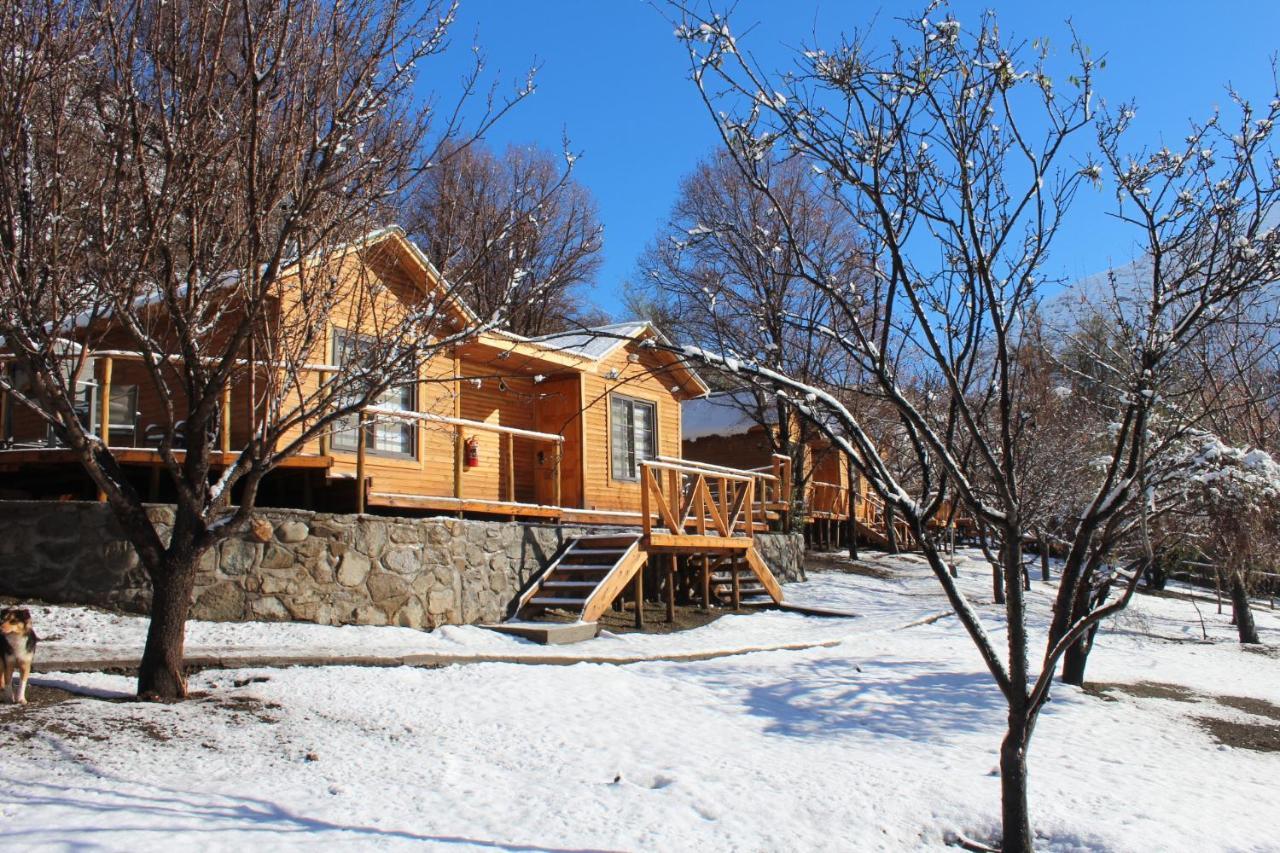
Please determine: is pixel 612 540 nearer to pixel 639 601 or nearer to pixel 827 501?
pixel 639 601

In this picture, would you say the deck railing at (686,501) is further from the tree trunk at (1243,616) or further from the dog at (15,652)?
the dog at (15,652)

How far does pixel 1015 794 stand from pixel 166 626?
15.8 feet

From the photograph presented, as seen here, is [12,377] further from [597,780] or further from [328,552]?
[597,780]

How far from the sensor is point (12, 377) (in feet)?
39.9

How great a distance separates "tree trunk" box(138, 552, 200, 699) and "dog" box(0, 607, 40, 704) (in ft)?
1.98

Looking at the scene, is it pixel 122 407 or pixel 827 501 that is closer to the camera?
pixel 122 407

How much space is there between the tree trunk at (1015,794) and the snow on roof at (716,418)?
22.6 metres

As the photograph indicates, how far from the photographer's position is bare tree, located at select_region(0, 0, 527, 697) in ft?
17.8

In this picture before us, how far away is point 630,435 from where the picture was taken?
17328 mm

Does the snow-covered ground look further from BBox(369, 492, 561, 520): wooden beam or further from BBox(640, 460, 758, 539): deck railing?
BBox(640, 460, 758, 539): deck railing

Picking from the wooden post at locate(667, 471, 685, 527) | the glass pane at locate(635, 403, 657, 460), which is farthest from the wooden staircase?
the glass pane at locate(635, 403, 657, 460)

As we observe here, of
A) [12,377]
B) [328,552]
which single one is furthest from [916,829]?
[12,377]

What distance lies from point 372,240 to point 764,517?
444 inches

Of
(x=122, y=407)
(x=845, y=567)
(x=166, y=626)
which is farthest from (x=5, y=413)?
(x=845, y=567)
